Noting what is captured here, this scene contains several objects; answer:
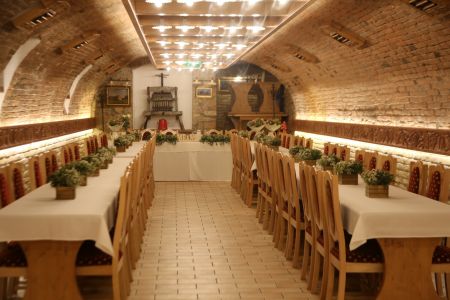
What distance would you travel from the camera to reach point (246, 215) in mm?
8688

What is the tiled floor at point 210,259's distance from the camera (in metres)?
5.08

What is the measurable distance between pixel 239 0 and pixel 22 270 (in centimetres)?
523

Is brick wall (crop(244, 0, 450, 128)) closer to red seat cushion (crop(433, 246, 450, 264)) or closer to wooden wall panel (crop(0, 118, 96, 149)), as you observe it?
red seat cushion (crop(433, 246, 450, 264))

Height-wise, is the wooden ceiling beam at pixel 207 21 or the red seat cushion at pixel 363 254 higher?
the wooden ceiling beam at pixel 207 21

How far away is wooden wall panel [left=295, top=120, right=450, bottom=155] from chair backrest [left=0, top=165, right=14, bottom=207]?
19.5ft

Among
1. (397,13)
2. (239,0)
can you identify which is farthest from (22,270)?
(397,13)

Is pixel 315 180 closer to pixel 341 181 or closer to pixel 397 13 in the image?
pixel 341 181

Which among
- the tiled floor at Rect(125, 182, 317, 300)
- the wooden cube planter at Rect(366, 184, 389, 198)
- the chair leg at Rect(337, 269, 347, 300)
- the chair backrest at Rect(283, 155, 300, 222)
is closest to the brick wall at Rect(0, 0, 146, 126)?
the tiled floor at Rect(125, 182, 317, 300)

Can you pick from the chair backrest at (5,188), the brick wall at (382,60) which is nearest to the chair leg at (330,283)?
the chair backrest at (5,188)

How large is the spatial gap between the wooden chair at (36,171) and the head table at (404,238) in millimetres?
3479

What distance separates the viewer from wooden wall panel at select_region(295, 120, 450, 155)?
8008 mm

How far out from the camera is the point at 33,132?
10867 millimetres

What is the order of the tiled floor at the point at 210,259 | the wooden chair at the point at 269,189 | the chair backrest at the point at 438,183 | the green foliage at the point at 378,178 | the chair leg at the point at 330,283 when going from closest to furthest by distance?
the chair leg at the point at 330,283
the green foliage at the point at 378,178
the chair backrest at the point at 438,183
the tiled floor at the point at 210,259
the wooden chair at the point at 269,189

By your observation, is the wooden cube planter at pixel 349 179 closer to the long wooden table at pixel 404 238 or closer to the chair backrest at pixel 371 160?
the long wooden table at pixel 404 238
